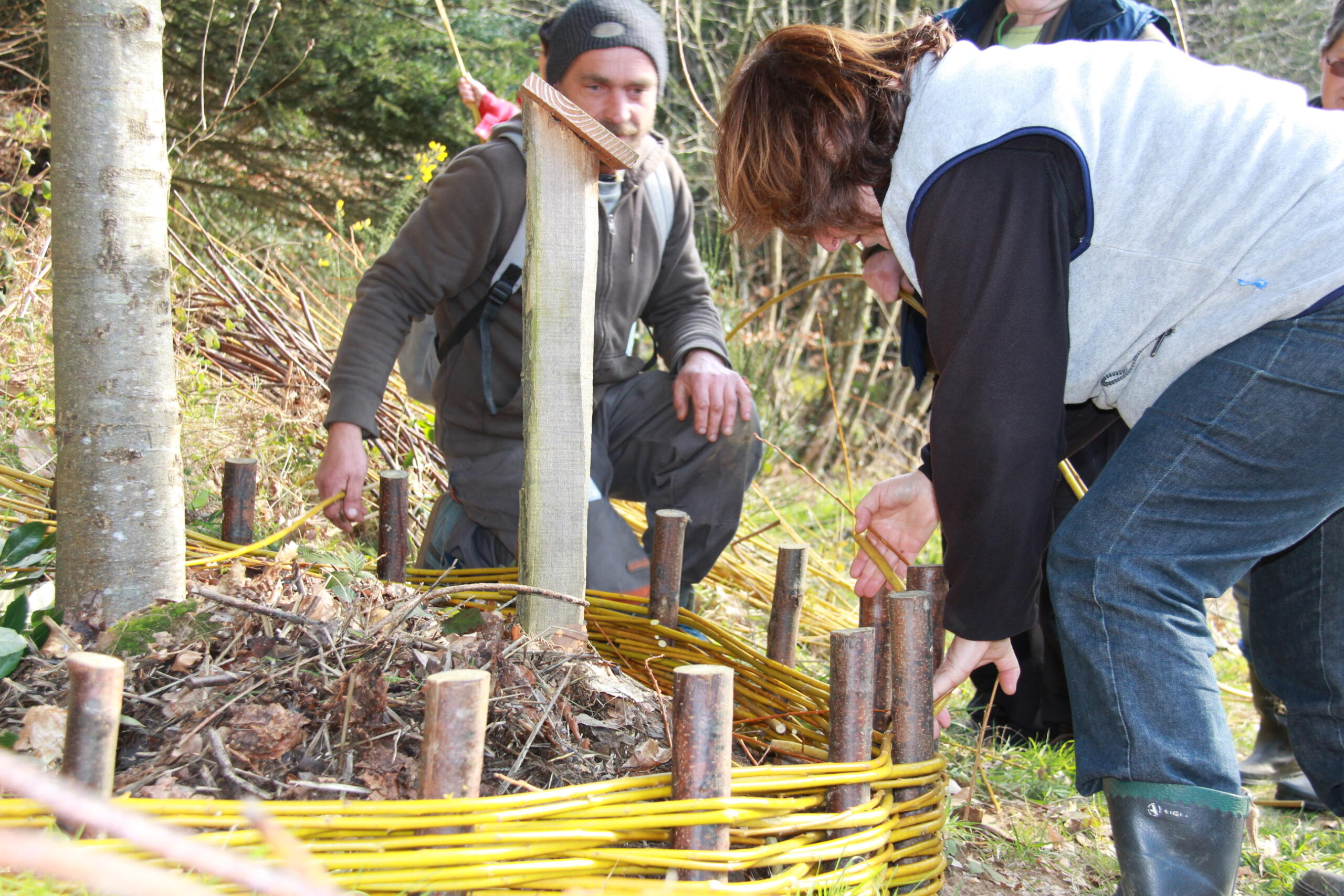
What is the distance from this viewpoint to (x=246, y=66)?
4098 mm

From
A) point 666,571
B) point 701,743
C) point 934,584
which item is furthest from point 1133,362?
point 666,571

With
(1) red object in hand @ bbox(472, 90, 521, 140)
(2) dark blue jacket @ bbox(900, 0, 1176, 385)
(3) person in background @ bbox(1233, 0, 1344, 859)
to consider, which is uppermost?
(1) red object in hand @ bbox(472, 90, 521, 140)

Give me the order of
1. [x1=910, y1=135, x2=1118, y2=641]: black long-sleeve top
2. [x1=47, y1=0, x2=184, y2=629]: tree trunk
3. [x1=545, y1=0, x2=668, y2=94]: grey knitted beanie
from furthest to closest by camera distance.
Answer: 1. [x1=545, y1=0, x2=668, y2=94]: grey knitted beanie
2. [x1=47, y1=0, x2=184, y2=629]: tree trunk
3. [x1=910, y1=135, x2=1118, y2=641]: black long-sleeve top

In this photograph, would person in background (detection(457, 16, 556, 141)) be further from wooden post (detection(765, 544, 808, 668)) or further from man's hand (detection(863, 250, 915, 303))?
wooden post (detection(765, 544, 808, 668))

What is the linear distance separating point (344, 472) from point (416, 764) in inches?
43.0

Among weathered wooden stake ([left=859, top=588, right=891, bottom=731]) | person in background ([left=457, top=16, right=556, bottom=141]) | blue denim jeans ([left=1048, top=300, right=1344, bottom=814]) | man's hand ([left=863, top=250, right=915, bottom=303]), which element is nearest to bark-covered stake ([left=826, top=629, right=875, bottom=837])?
weathered wooden stake ([left=859, top=588, right=891, bottom=731])

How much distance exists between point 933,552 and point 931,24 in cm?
300

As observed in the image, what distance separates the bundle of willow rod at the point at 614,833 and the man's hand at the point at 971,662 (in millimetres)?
140

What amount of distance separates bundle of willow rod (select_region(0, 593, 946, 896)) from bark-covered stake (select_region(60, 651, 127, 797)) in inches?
2.2

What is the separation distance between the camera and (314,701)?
139cm

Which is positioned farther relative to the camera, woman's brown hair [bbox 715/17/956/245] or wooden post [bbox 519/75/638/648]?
wooden post [bbox 519/75/638/648]

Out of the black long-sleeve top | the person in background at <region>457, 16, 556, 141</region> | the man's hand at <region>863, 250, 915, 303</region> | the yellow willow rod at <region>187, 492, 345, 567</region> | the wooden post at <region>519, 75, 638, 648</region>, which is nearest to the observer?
the black long-sleeve top

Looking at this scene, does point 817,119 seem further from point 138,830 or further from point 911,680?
point 138,830

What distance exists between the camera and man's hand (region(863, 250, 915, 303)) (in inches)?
76.5
